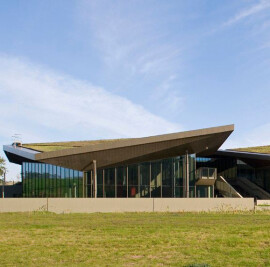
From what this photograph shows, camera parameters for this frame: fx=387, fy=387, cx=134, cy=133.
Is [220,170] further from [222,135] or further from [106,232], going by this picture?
[106,232]

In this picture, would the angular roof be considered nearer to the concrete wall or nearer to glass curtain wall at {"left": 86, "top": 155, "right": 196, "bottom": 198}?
glass curtain wall at {"left": 86, "top": 155, "right": 196, "bottom": 198}

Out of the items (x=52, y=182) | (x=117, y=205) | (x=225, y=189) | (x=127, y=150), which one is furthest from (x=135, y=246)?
(x=225, y=189)

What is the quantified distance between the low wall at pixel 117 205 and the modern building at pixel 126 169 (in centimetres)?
673

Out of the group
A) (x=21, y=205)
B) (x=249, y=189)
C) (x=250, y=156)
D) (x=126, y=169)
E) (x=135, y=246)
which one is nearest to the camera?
(x=135, y=246)

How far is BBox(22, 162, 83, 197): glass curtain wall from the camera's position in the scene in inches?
1457

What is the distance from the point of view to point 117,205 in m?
27.4

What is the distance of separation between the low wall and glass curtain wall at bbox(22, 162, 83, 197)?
32.8 feet

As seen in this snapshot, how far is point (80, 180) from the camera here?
123ft

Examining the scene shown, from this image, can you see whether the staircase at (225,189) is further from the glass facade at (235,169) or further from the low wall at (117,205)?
the low wall at (117,205)

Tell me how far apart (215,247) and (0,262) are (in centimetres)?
625

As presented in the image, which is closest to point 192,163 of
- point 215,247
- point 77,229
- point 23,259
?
point 77,229

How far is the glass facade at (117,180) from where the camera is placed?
3728cm

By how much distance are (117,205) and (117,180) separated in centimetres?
1202

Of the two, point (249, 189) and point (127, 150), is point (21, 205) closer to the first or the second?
point (127, 150)
